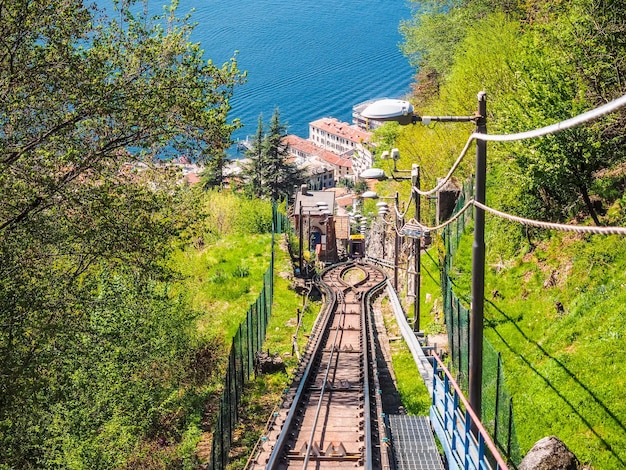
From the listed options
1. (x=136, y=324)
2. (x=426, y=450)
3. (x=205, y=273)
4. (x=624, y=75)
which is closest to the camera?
(x=426, y=450)

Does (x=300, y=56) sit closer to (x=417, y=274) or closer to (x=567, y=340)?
(x=417, y=274)

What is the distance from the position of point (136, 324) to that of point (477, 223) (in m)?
8.86

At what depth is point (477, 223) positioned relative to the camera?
889 centimetres

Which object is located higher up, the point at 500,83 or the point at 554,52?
the point at 500,83

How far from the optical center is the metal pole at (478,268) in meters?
8.73

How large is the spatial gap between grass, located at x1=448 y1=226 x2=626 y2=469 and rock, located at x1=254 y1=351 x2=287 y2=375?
659cm

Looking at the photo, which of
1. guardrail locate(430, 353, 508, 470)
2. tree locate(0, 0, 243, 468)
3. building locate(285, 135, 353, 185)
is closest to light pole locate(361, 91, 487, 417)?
guardrail locate(430, 353, 508, 470)

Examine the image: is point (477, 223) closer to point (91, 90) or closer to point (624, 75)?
point (91, 90)

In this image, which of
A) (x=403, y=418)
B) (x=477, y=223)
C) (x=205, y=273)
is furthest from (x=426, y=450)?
(x=205, y=273)

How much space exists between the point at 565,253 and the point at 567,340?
426cm

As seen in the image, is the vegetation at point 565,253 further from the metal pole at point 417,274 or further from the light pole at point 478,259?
the light pole at point 478,259

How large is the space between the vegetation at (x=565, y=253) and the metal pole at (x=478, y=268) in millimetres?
3319

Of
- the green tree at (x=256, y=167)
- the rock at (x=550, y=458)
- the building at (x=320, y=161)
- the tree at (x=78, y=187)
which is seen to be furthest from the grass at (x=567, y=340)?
the building at (x=320, y=161)

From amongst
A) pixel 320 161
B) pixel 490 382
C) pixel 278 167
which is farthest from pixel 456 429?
pixel 320 161
